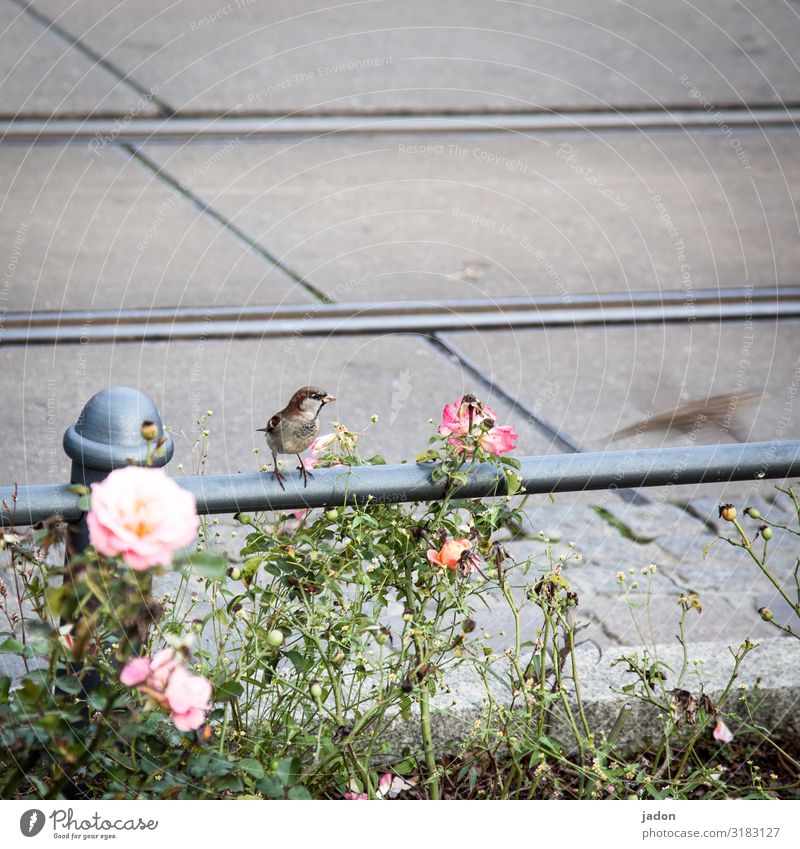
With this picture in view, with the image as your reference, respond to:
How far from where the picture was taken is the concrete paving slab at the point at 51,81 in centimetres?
570

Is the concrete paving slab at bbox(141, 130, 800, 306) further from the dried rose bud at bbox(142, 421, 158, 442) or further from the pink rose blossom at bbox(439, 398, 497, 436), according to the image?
the dried rose bud at bbox(142, 421, 158, 442)

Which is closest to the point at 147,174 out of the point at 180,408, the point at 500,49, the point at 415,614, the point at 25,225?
the point at 25,225

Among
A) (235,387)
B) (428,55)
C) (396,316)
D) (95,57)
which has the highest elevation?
(428,55)

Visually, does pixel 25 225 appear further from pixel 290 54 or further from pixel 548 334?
pixel 290 54

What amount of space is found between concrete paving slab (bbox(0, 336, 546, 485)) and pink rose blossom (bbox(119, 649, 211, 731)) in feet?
6.51

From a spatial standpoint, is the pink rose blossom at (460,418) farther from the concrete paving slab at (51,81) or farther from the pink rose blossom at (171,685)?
the concrete paving slab at (51,81)

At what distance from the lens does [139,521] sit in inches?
44.0

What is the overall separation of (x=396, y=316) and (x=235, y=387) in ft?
2.50

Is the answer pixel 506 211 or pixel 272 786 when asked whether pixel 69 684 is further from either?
pixel 506 211

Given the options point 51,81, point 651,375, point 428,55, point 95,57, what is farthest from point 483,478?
point 428,55

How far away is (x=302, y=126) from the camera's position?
5629mm

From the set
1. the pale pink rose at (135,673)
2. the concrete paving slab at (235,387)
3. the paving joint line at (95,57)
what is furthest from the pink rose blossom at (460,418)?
the paving joint line at (95,57)

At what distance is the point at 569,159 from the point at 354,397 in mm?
2498

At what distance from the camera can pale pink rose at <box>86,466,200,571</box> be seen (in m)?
1.11
